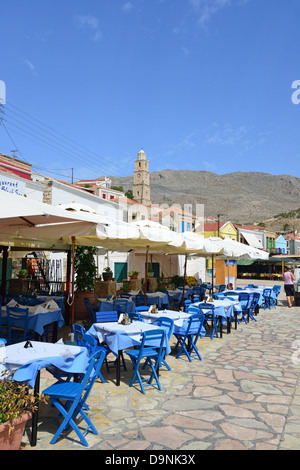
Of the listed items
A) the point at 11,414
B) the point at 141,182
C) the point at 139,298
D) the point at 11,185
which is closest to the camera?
the point at 11,414

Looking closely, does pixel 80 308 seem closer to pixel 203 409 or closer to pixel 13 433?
pixel 203 409

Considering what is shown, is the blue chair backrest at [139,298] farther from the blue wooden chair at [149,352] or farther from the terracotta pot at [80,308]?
the blue wooden chair at [149,352]

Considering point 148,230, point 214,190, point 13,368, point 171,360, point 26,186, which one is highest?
point 214,190

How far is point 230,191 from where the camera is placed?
15000 cm

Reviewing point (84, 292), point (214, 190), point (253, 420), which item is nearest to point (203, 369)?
point (253, 420)

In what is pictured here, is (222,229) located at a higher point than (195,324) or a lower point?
higher

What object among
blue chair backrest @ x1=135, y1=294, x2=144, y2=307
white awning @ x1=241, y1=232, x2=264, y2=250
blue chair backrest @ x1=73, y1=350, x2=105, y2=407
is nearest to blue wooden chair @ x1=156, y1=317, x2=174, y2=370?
blue chair backrest @ x1=73, y1=350, x2=105, y2=407

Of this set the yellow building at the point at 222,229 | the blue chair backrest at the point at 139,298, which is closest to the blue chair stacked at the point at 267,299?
the blue chair backrest at the point at 139,298

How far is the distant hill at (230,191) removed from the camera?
11888 cm

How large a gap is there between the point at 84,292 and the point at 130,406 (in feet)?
20.2

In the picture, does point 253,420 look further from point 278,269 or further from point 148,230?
point 278,269

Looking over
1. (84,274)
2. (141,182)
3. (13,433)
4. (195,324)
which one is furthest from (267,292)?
(141,182)

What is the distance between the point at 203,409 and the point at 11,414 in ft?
8.06
